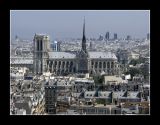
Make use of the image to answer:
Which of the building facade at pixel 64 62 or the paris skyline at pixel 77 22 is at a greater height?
the paris skyline at pixel 77 22

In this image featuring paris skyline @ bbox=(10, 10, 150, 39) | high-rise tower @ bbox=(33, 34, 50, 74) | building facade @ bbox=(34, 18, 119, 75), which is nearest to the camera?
paris skyline @ bbox=(10, 10, 150, 39)

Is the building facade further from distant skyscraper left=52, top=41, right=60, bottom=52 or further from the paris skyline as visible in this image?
the paris skyline

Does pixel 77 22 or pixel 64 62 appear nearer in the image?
pixel 77 22

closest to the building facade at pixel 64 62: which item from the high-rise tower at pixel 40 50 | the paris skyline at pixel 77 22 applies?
the high-rise tower at pixel 40 50

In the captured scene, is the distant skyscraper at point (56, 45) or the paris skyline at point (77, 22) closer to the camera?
the paris skyline at point (77, 22)

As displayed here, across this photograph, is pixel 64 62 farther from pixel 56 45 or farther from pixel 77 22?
pixel 77 22

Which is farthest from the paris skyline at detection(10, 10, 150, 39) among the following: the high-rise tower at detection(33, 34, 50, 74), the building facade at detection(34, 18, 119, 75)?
the building facade at detection(34, 18, 119, 75)

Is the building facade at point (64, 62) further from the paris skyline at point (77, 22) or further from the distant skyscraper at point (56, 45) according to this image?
the paris skyline at point (77, 22)

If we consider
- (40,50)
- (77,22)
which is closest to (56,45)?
(40,50)

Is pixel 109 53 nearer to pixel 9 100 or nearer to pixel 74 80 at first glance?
pixel 74 80
